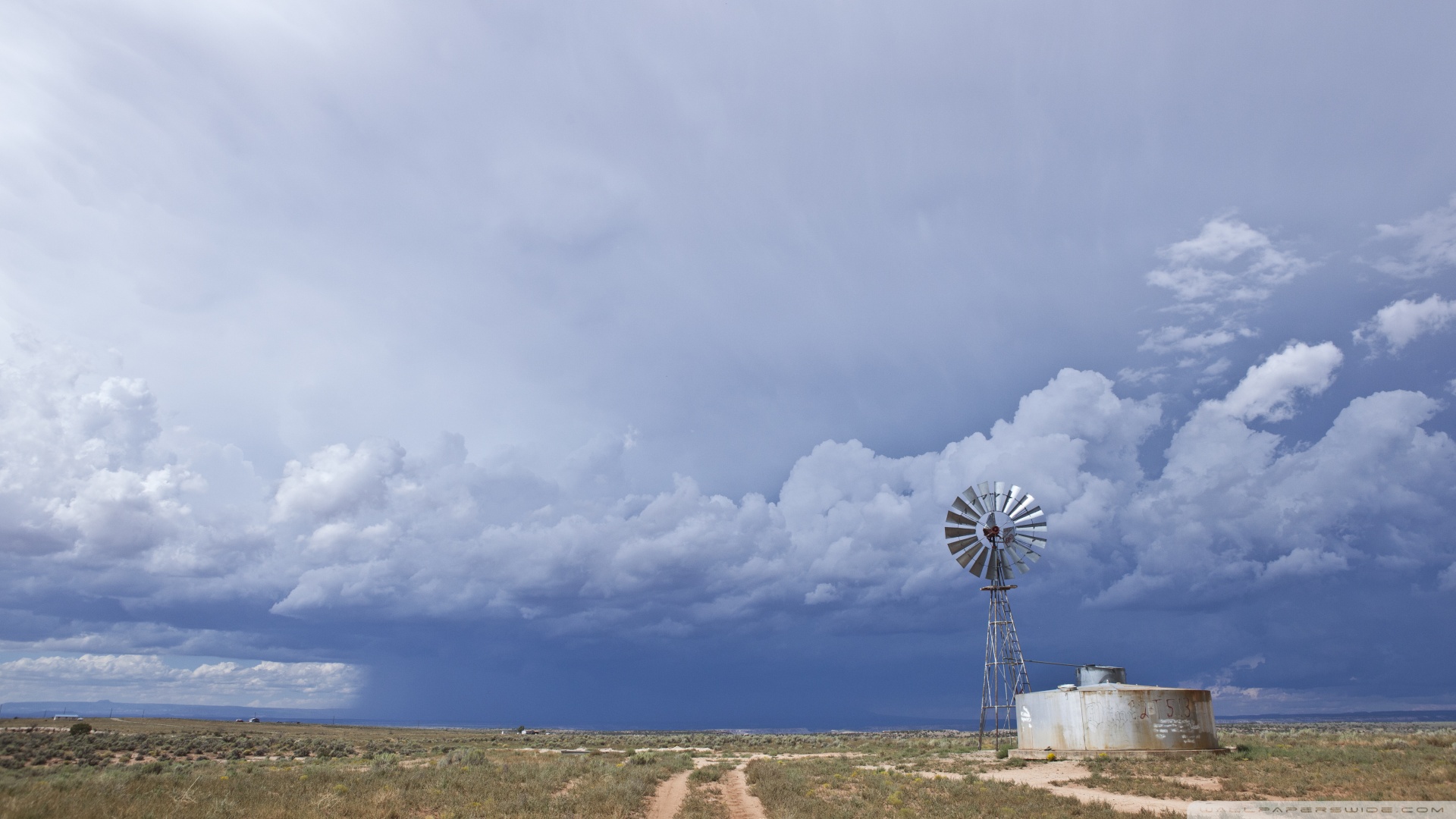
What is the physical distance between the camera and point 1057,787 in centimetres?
3175

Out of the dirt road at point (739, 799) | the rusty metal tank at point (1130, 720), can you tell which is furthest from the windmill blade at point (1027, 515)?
the dirt road at point (739, 799)

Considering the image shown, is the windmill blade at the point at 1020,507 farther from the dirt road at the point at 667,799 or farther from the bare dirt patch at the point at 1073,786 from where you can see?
the dirt road at the point at 667,799

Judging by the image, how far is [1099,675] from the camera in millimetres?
45625

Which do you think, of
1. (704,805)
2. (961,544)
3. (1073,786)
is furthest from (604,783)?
(961,544)

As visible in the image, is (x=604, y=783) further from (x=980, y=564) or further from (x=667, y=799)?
(x=980, y=564)

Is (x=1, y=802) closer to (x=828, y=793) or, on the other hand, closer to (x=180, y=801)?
(x=180, y=801)

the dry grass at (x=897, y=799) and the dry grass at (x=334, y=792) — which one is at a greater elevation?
the dry grass at (x=334, y=792)

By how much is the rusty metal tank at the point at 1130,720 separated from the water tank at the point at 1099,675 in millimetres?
2336

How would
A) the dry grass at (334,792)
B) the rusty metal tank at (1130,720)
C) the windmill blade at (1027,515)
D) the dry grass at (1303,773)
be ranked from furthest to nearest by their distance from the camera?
the windmill blade at (1027,515) → the rusty metal tank at (1130,720) → the dry grass at (1303,773) → the dry grass at (334,792)

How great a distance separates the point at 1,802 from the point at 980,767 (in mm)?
38520

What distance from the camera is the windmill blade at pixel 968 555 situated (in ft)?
172

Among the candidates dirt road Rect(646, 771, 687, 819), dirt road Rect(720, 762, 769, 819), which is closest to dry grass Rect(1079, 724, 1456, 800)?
dirt road Rect(720, 762, 769, 819)

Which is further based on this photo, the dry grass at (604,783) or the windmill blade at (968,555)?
the windmill blade at (968,555)

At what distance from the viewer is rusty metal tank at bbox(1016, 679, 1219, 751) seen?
4066cm
